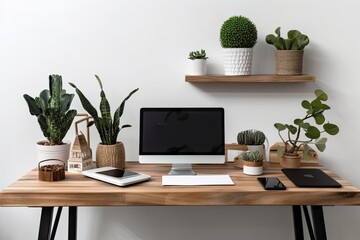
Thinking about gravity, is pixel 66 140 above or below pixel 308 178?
above

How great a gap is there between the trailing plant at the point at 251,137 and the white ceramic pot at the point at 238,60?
0.30 m

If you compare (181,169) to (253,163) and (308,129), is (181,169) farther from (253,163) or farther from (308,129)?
(308,129)

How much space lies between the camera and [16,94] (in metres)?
2.21

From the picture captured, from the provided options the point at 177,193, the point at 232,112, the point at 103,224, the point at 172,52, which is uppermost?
the point at 172,52

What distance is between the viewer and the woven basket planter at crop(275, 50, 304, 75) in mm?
2062

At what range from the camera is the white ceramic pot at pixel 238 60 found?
206 centimetres

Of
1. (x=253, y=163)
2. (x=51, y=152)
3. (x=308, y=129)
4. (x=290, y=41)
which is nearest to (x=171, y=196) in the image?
(x=253, y=163)

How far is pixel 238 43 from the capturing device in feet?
6.70

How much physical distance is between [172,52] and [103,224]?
3.34ft

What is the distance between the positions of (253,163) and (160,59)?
2.43 ft

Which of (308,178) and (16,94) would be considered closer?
(308,178)

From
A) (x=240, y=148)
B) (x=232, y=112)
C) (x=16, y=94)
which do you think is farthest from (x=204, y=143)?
(x=16, y=94)

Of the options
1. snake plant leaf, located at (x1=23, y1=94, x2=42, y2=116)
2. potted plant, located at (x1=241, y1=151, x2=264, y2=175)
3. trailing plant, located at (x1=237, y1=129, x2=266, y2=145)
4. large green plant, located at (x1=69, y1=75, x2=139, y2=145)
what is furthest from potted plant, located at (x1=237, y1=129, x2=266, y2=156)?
snake plant leaf, located at (x1=23, y1=94, x2=42, y2=116)

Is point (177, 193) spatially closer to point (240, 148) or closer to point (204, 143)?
point (204, 143)
